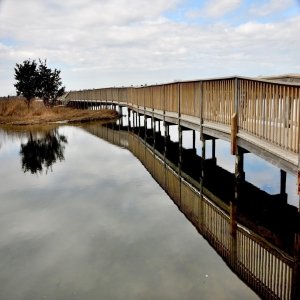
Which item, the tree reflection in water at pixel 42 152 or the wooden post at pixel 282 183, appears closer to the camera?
the wooden post at pixel 282 183

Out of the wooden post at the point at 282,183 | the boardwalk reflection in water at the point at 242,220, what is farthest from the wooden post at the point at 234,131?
the wooden post at the point at 282,183

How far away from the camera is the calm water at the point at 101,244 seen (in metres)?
5.57

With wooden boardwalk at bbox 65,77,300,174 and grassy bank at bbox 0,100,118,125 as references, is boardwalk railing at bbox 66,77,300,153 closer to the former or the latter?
wooden boardwalk at bbox 65,77,300,174

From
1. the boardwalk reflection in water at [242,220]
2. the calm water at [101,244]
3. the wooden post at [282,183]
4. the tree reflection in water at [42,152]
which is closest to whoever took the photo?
the calm water at [101,244]

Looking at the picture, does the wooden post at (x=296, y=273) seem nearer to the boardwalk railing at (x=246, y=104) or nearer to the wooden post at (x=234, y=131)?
the boardwalk railing at (x=246, y=104)

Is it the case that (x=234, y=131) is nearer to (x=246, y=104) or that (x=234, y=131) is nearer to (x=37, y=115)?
(x=246, y=104)

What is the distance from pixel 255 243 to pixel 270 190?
160 inches

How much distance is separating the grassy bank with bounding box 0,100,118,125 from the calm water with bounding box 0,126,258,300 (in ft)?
80.5

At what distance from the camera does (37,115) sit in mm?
40531

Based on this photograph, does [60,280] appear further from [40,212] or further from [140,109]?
[140,109]

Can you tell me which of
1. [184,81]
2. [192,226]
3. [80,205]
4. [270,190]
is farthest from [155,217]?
[184,81]

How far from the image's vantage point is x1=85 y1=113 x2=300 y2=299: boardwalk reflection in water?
18.8ft

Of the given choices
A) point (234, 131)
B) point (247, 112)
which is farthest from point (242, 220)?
point (247, 112)

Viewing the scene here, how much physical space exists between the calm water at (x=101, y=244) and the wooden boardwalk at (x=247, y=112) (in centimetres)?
262
